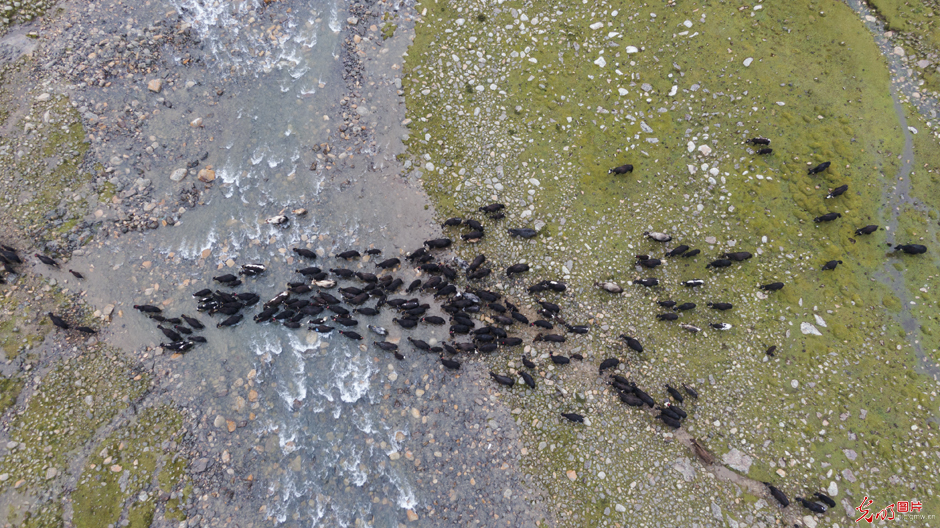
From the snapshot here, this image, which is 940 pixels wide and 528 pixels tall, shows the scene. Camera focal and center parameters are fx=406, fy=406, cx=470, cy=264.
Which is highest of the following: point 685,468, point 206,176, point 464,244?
point 206,176

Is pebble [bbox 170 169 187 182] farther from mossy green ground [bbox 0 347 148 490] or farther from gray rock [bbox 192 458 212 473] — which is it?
gray rock [bbox 192 458 212 473]

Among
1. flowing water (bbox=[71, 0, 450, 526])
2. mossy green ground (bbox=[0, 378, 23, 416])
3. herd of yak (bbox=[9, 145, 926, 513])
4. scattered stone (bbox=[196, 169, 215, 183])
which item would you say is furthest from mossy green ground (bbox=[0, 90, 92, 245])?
mossy green ground (bbox=[0, 378, 23, 416])

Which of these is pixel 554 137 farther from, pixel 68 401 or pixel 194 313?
pixel 68 401

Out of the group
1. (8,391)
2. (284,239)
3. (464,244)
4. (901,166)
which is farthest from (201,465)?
(901,166)

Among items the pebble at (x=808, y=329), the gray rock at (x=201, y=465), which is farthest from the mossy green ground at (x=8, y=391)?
the pebble at (x=808, y=329)

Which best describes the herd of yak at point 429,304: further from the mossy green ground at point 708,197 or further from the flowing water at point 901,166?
the flowing water at point 901,166

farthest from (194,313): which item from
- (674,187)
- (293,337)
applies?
(674,187)

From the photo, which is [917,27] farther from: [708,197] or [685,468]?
[685,468]
